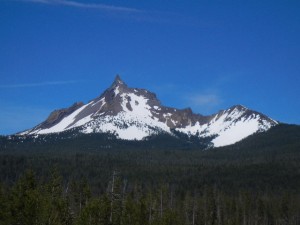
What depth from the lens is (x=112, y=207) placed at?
61469 mm

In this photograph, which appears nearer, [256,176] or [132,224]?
[132,224]

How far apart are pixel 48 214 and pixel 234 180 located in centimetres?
13499

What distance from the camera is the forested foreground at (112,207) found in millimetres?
53969

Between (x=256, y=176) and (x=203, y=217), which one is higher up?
(x=256, y=176)

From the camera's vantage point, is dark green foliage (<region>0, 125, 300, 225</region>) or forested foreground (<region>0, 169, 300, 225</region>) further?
dark green foliage (<region>0, 125, 300, 225</region>)

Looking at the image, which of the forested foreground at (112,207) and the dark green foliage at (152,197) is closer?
the forested foreground at (112,207)

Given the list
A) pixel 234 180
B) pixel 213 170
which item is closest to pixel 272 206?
pixel 234 180

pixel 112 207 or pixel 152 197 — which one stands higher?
pixel 152 197

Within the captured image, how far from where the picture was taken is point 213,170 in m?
200

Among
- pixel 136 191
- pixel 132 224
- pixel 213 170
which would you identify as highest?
pixel 213 170

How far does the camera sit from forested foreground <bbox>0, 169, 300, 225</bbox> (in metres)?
54.0

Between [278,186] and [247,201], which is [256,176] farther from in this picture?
[247,201]

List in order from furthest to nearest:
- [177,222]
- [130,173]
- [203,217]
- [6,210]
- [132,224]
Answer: [130,173], [203,217], [177,222], [132,224], [6,210]

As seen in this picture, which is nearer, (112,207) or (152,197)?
(112,207)
